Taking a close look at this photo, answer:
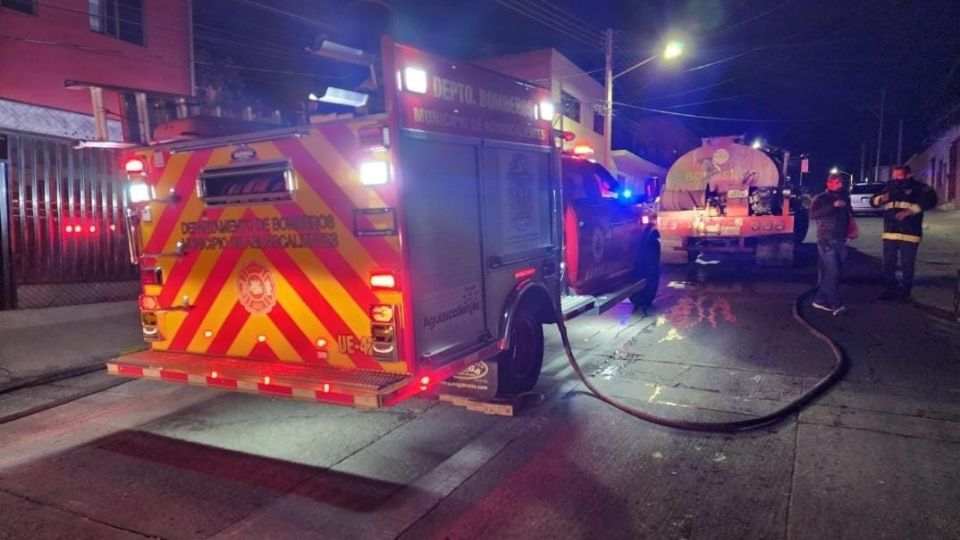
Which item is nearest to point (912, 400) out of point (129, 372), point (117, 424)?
point (129, 372)

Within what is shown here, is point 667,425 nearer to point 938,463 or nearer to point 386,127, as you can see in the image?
point 938,463

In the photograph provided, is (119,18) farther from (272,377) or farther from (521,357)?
(521,357)

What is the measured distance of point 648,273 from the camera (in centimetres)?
945

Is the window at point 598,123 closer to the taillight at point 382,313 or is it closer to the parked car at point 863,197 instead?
the parked car at point 863,197

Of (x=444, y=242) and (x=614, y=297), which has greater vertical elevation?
(x=444, y=242)

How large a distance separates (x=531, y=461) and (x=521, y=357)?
4.37ft

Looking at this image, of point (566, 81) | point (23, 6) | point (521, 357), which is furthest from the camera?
point (566, 81)

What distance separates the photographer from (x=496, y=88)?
500 cm

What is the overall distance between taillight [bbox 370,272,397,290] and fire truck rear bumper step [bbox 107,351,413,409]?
22.5 inches

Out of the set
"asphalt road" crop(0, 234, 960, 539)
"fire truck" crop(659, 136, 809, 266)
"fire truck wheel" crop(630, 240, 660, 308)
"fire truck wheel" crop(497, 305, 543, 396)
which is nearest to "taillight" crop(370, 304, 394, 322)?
"asphalt road" crop(0, 234, 960, 539)

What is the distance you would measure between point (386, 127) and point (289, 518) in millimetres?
2410

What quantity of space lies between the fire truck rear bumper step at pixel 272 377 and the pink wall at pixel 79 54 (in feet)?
17.5

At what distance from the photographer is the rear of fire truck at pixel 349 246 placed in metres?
3.97

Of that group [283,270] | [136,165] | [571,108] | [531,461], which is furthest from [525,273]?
[571,108]
